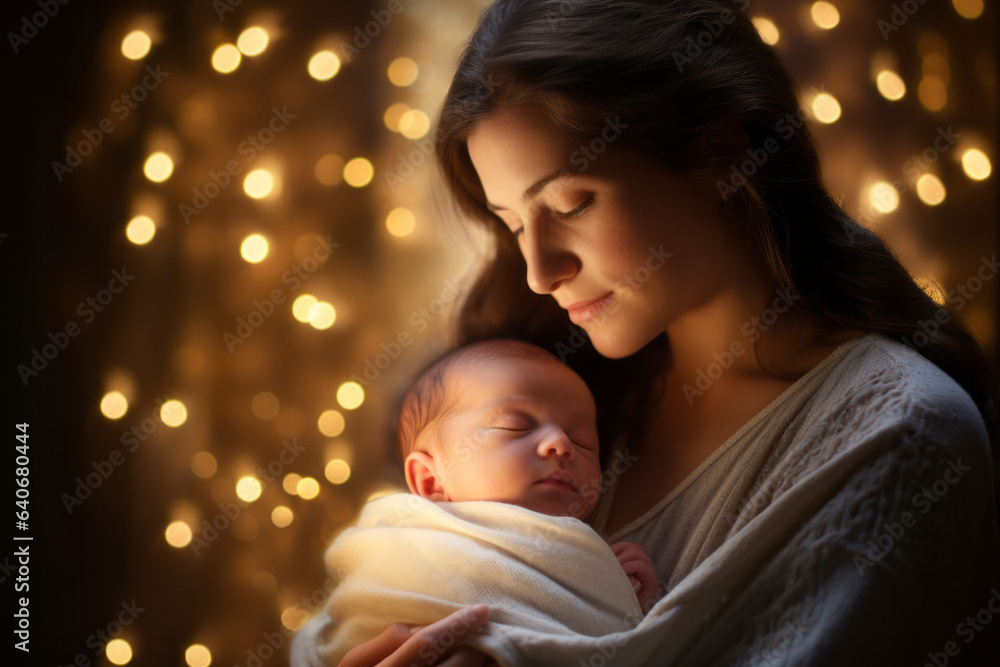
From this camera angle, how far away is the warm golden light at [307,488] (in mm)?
1624

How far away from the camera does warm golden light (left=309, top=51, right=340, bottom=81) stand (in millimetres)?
1583

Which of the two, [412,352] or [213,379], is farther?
[412,352]

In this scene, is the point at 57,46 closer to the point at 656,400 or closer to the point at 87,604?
the point at 87,604

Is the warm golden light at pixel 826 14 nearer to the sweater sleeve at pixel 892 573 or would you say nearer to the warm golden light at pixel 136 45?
the sweater sleeve at pixel 892 573

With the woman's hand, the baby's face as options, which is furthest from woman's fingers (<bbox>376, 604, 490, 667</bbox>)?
the baby's face

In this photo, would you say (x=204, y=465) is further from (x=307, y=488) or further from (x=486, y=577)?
(x=486, y=577)

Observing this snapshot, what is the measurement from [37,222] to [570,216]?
3.05 feet

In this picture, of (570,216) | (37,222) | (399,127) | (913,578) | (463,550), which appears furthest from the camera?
(399,127)

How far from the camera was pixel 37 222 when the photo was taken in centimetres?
127

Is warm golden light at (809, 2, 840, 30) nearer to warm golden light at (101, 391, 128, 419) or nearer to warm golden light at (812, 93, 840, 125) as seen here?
warm golden light at (812, 93, 840, 125)

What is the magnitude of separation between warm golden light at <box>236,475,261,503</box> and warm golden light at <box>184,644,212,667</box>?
30 centimetres

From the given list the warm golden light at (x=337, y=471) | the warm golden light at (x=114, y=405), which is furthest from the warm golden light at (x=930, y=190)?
the warm golden light at (x=114, y=405)

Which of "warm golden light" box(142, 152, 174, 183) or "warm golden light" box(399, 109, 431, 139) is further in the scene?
"warm golden light" box(399, 109, 431, 139)

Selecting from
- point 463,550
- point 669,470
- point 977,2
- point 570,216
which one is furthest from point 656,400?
point 977,2
